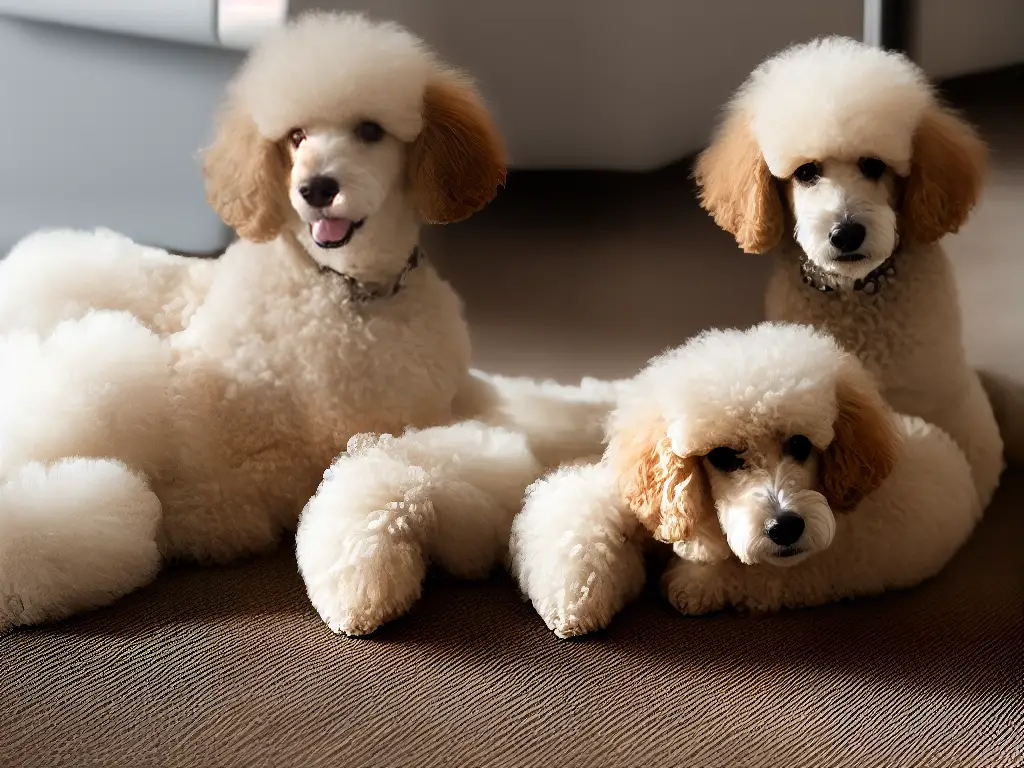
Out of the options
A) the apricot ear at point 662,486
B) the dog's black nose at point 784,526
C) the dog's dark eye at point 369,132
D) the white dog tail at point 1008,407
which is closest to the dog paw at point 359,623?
the apricot ear at point 662,486

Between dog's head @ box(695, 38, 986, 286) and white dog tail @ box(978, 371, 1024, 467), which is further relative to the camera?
white dog tail @ box(978, 371, 1024, 467)

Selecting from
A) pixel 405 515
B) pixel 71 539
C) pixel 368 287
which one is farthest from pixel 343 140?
pixel 71 539

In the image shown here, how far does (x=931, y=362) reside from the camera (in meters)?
1.33

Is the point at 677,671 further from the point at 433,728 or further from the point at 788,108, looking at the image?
the point at 788,108

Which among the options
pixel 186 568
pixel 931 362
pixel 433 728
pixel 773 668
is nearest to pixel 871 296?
pixel 931 362

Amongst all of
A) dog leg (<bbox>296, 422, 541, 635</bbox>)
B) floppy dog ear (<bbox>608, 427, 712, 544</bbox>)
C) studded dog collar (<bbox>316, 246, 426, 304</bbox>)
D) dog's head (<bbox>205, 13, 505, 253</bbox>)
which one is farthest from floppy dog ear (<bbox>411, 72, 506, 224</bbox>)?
floppy dog ear (<bbox>608, 427, 712, 544</bbox>)

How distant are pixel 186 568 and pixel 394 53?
0.70 meters

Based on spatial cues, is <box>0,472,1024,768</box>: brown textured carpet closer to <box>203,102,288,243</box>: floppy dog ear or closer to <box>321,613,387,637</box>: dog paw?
<box>321,613,387,637</box>: dog paw

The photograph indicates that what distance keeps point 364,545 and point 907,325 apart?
758 millimetres

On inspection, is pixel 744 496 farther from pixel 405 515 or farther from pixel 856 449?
pixel 405 515

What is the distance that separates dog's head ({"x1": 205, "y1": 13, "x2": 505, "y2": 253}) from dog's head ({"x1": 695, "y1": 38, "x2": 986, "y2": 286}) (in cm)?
34

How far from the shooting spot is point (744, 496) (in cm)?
104

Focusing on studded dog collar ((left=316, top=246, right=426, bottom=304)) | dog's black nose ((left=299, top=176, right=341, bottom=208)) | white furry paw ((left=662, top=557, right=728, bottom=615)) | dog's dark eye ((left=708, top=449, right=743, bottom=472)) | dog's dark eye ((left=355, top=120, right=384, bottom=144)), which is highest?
dog's dark eye ((left=355, top=120, right=384, bottom=144))

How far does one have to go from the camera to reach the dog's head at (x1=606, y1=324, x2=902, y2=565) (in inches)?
40.5
